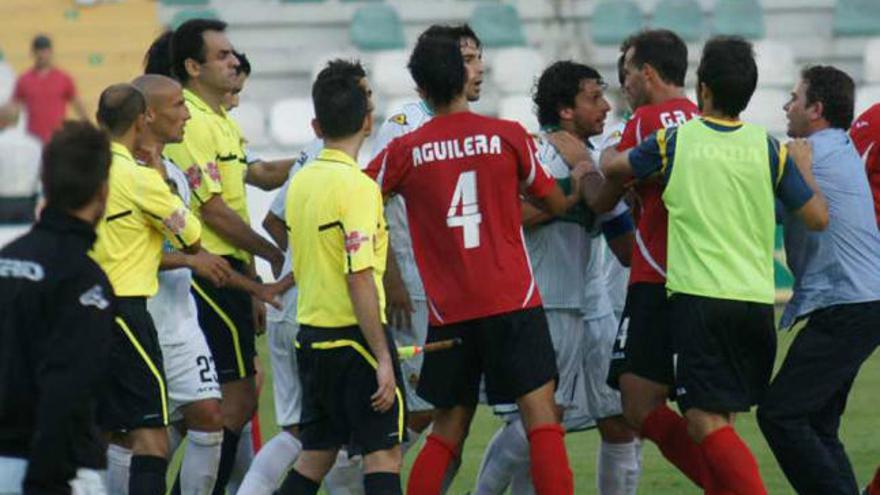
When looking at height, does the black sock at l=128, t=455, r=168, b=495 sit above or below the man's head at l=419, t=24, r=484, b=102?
below

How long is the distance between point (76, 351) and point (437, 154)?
235 cm

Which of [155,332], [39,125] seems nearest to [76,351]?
[155,332]

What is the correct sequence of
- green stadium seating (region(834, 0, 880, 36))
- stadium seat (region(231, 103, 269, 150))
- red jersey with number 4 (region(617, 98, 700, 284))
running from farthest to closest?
1. green stadium seating (region(834, 0, 880, 36))
2. stadium seat (region(231, 103, 269, 150))
3. red jersey with number 4 (region(617, 98, 700, 284))

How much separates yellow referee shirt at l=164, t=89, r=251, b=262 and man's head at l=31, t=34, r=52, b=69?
42.2 feet

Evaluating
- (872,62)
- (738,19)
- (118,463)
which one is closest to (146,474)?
(118,463)

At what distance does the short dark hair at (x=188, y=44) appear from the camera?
8.53 m

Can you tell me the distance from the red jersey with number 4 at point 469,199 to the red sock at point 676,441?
747 millimetres

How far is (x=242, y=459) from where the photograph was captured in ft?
28.9

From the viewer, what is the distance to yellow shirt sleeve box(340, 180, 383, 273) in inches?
269

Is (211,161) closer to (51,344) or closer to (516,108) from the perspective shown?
(51,344)

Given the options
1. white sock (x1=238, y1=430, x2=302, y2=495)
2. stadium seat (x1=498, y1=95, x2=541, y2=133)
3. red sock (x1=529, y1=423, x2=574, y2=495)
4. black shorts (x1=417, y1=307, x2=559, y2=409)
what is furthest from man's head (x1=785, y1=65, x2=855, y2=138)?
stadium seat (x1=498, y1=95, x2=541, y2=133)

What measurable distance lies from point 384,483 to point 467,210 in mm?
1060

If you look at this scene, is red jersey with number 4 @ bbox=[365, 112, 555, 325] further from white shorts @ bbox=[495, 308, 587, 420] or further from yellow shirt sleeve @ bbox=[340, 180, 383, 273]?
white shorts @ bbox=[495, 308, 587, 420]

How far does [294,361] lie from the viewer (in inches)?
325
